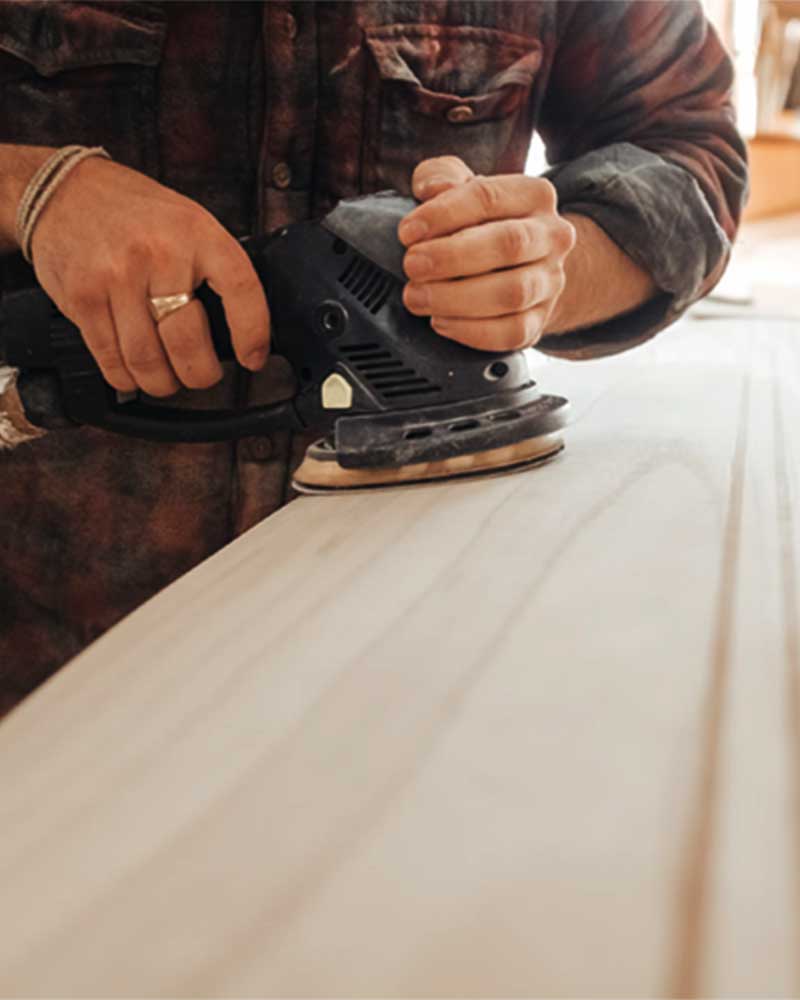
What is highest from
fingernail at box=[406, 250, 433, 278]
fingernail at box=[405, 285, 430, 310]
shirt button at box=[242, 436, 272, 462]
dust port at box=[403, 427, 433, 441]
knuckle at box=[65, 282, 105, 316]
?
fingernail at box=[406, 250, 433, 278]

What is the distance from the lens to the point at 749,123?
16.4 feet

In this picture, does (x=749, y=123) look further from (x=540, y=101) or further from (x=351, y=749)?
(x=351, y=749)

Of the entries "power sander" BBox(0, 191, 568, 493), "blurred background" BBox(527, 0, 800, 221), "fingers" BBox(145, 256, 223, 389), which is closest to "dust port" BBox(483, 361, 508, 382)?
"power sander" BBox(0, 191, 568, 493)

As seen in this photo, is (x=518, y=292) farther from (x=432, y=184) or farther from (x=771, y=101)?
(x=771, y=101)

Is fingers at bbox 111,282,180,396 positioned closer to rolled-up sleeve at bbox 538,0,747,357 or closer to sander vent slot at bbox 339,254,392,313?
sander vent slot at bbox 339,254,392,313

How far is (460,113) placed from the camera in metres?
1.16

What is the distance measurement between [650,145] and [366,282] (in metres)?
0.62

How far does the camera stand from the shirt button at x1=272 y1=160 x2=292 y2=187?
1.06m

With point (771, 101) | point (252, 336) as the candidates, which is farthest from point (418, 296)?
point (771, 101)

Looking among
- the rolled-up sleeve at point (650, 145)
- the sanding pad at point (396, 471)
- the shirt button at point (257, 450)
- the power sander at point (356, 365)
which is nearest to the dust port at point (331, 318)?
the power sander at point (356, 365)

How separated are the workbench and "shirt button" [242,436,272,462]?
0.42m

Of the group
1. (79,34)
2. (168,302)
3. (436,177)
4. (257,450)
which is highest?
(79,34)

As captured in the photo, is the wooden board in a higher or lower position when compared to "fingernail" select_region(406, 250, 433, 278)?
lower

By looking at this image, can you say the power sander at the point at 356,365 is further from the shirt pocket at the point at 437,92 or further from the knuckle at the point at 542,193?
the shirt pocket at the point at 437,92
